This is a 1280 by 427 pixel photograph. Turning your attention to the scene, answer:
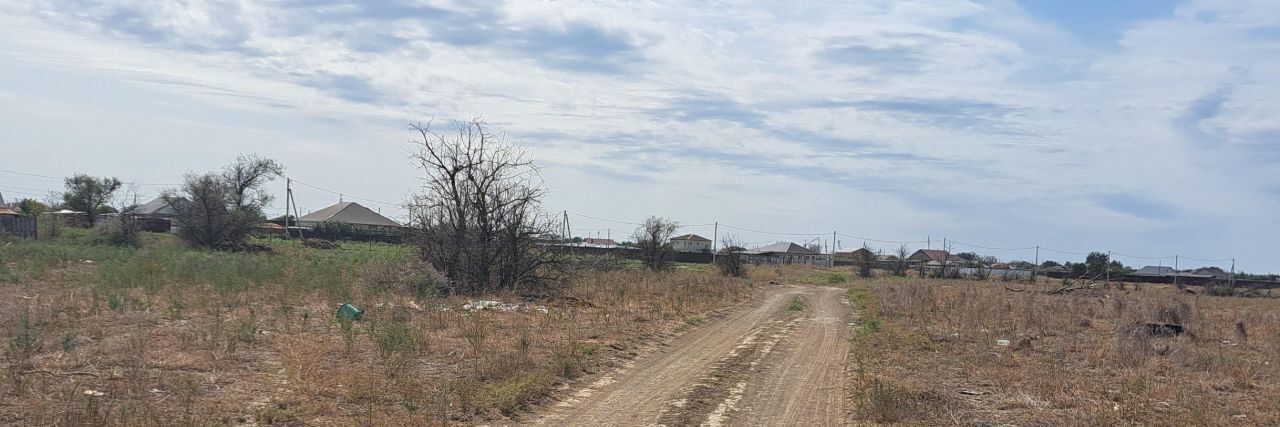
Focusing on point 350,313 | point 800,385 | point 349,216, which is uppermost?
point 349,216

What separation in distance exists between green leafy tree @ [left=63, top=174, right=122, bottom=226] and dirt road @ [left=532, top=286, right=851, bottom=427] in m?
75.9

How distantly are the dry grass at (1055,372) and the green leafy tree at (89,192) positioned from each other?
249 ft

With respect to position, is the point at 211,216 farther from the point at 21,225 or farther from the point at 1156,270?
the point at 1156,270

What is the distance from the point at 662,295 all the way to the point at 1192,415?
17070mm

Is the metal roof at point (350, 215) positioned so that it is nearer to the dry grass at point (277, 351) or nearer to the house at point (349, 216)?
the house at point (349, 216)

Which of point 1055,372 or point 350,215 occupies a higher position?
point 350,215

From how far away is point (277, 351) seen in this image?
1180 centimetres

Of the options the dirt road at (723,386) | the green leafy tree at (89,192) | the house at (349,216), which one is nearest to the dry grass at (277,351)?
the dirt road at (723,386)

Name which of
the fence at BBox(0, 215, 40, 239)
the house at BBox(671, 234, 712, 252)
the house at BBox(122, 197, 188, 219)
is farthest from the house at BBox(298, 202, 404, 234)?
the fence at BBox(0, 215, 40, 239)

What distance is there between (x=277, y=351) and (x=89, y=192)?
7762 cm

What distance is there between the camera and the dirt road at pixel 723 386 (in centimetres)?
924

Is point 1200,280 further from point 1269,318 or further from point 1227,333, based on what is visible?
point 1227,333

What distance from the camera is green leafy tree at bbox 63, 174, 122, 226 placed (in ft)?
249

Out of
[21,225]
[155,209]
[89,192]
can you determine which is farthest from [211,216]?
[155,209]
